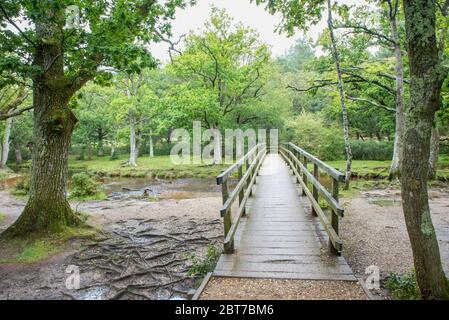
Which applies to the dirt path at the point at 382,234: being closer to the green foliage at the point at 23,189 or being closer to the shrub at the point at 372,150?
the shrub at the point at 372,150

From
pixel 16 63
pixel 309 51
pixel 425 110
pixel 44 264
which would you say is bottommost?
pixel 44 264

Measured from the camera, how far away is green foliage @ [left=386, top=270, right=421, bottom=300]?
3163 mm

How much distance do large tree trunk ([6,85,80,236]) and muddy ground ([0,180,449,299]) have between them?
0.83 meters

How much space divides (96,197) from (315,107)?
27391 millimetres

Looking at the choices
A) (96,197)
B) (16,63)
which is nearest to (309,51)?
(96,197)

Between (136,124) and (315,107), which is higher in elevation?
(315,107)

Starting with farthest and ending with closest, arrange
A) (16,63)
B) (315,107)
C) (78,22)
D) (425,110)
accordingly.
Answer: (315,107), (78,22), (16,63), (425,110)

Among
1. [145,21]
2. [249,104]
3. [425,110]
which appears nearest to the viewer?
[425,110]

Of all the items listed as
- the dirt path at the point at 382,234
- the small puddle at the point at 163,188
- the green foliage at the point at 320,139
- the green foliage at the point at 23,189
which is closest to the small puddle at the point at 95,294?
the dirt path at the point at 382,234

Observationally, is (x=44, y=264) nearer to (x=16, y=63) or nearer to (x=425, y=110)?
(x=16, y=63)

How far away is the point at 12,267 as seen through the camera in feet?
15.5

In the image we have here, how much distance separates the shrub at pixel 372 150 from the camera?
20891 mm

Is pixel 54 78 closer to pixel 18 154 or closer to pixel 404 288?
pixel 404 288

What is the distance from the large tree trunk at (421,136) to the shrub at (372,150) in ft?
66.9
